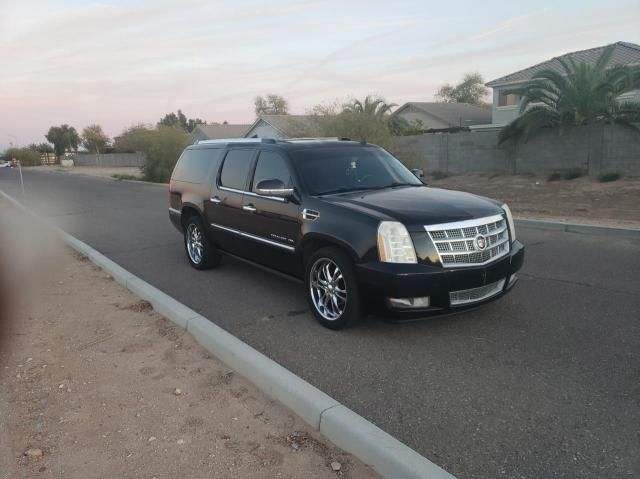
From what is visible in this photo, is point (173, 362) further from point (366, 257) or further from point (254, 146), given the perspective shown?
point (254, 146)

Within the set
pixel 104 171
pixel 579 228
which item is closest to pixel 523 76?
pixel 579 228

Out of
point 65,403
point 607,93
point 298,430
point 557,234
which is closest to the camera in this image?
point 298,430

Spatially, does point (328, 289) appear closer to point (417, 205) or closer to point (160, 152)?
point (417, 205)

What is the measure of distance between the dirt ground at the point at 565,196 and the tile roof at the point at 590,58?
8.95m

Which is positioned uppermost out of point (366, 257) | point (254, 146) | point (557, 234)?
point (254, 146)

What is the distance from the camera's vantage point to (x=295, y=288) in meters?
6.55

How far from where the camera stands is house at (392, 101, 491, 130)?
44706 millimetres

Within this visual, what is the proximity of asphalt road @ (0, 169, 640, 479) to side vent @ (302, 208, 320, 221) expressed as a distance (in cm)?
103

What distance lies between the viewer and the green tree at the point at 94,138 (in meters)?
100

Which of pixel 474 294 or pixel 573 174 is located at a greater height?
pixel 474 294

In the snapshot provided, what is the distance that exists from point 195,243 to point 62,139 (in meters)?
111

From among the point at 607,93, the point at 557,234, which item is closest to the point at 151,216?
the point at 557,234

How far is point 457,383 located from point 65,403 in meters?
2.79

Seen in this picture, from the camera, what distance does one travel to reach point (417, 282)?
14.4 feet
